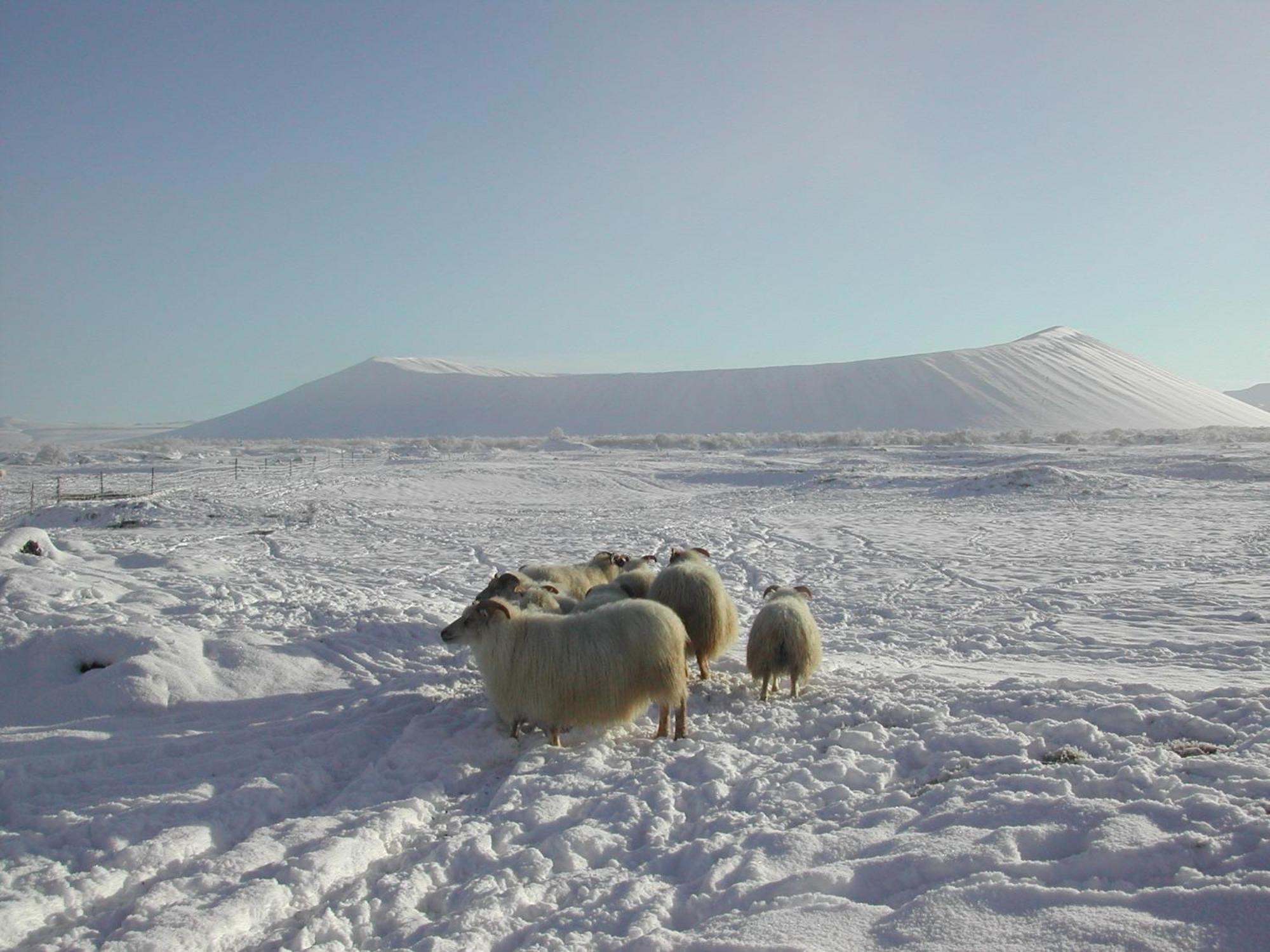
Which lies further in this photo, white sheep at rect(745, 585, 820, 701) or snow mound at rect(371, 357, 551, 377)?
snow mound at rect(371, 357, 551, 377)

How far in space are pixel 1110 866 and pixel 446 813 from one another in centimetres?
371

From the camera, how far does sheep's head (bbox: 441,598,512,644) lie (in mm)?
6695

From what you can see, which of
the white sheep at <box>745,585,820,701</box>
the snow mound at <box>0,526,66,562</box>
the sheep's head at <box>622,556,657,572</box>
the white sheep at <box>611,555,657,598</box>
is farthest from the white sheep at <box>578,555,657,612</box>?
the snow mound at <box>0,526,66,562</box>

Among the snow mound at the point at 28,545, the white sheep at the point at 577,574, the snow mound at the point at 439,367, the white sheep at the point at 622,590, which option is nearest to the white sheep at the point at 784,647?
the white sheep at the point at 622,590

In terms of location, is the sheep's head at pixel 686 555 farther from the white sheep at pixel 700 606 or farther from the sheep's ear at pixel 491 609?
the sheep's ear at pixel 491 609

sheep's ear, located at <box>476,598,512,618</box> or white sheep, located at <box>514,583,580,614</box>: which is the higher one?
sheep's ear, located at <box>476,598,512,618</box>

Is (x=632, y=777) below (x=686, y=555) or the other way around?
below

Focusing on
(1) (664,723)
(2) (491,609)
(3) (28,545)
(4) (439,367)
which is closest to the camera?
(1) (664,723)

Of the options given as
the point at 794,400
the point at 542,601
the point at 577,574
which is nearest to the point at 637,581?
the point at 542,601

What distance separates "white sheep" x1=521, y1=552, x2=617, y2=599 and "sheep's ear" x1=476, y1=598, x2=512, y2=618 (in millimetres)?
2260

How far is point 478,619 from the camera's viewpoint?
22.3ft

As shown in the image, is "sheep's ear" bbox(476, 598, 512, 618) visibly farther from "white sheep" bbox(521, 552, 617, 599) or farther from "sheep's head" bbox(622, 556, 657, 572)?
"sheep's head" bbox(622, 556, 657, 572)

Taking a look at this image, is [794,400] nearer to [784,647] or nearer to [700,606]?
[700,606]

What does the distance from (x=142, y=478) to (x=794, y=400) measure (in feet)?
250
